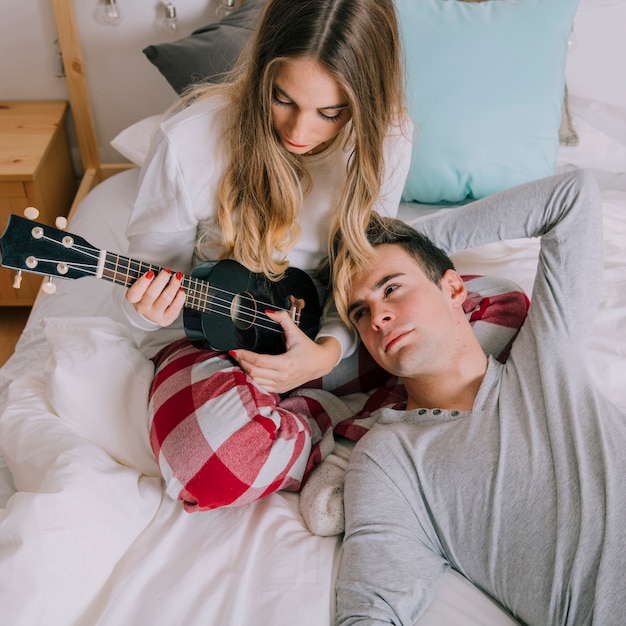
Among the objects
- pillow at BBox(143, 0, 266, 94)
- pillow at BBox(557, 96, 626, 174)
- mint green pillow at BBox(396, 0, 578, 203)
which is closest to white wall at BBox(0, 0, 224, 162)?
pillow at BBox(143, 0, 266, 94)

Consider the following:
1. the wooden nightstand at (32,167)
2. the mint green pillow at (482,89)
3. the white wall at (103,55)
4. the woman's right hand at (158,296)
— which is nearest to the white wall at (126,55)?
the white wall at (103,55)

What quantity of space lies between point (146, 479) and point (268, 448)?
222 millimetres

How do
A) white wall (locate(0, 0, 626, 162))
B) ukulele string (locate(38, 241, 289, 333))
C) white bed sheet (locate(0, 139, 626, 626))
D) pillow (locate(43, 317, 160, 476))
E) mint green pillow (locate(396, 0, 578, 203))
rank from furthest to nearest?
white wall (locate(0, 0, 626, 162)) → mint green pillow (locate(396, 0, 578, 203)) → pillow (locate(43, 317, 160, 476)) → ukulele string (locate(38, 241, 289, 333)) → white bed sheet (locate(0, 139, 626, 626))

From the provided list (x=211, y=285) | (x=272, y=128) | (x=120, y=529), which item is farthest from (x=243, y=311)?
(x=120, y=529)

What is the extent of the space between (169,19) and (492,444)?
1679 mm

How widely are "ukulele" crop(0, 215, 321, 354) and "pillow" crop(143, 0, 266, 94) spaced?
73 centimetres

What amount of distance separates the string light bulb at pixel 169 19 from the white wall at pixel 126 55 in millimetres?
22

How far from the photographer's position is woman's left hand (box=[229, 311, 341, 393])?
121 centimetres

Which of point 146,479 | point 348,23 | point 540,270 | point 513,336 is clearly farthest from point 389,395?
point 348,23

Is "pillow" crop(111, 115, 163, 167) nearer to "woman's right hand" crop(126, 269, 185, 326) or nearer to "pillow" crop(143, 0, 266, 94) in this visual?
"pillow" crop(143, 0, 266, 94)

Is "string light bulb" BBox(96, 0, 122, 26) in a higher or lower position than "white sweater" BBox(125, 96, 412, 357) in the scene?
higher

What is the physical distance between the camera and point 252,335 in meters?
1.29

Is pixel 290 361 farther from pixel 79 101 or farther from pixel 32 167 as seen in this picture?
pixel 79 101

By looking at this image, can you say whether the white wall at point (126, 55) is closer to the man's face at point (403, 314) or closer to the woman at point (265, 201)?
the woman at point (265, 201)
